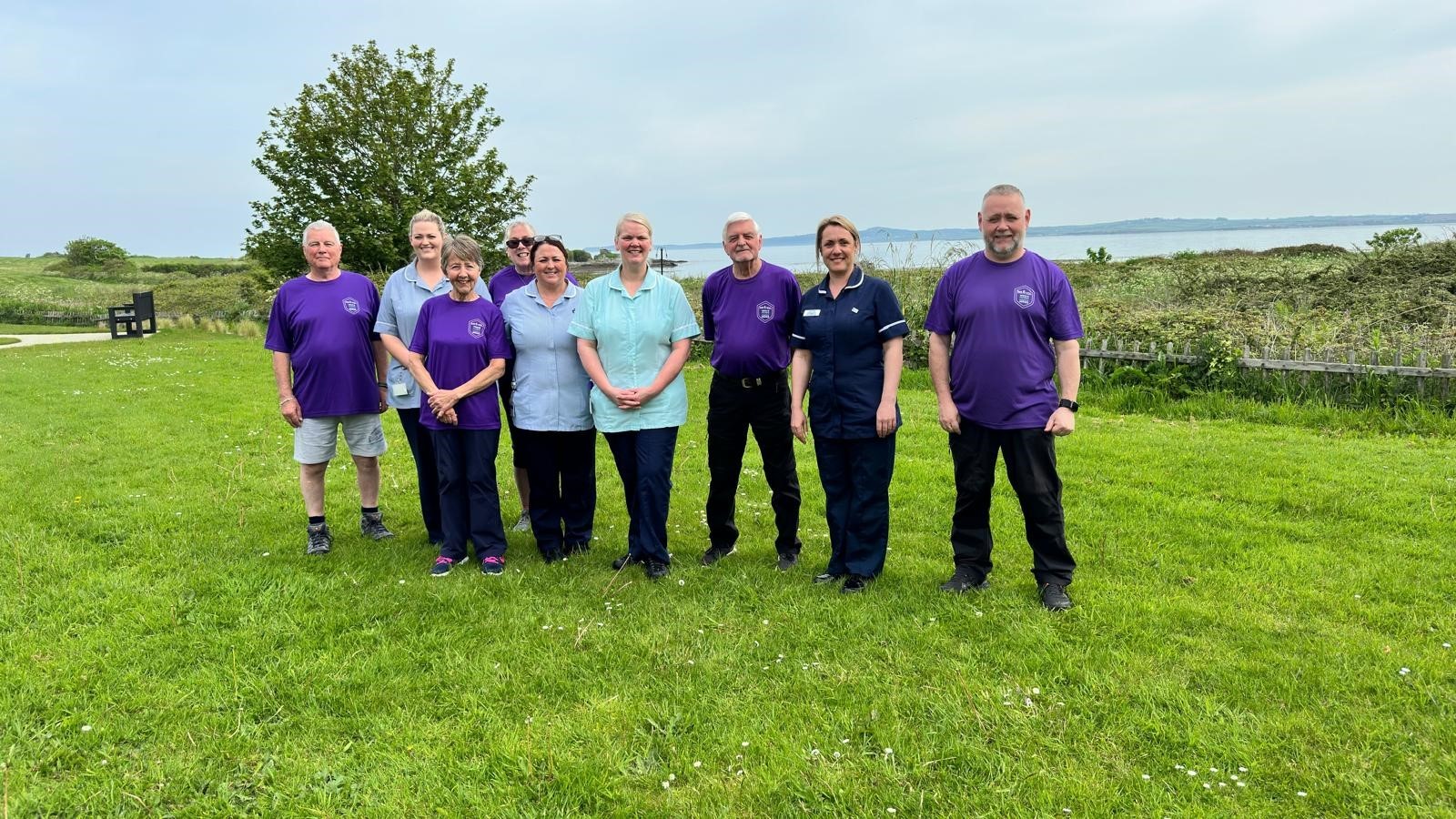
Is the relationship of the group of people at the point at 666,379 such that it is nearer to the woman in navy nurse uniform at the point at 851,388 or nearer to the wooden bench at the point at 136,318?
the woman in navy nurse uniform at the point at 851,388

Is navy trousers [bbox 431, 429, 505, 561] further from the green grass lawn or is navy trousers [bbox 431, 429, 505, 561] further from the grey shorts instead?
the grey shorts

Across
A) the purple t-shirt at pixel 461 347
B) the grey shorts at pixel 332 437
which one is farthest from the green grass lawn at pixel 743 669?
the purple t-shirt at pixel 461 347

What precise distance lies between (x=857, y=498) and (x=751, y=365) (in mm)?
932

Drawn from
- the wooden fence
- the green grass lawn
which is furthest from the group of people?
the wooden fence

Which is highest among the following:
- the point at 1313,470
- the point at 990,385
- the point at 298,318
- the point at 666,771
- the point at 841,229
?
the point at 841,229

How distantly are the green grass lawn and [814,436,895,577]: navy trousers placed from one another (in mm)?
216

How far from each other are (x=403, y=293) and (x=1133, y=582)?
14.6 ft

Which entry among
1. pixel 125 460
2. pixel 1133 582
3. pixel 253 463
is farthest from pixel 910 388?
pixel 125 460

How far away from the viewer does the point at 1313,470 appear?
6.33 meters

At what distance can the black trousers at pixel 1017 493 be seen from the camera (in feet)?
13.1

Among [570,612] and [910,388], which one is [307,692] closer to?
[570,612]

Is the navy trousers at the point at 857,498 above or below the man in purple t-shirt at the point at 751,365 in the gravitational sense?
below

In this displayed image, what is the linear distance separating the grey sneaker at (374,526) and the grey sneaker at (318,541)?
0.32 metres

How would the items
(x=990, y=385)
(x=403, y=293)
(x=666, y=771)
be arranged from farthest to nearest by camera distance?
1. (x=403, y=293)
2. (x=990, y=385)
3. (x=666, y=771)
